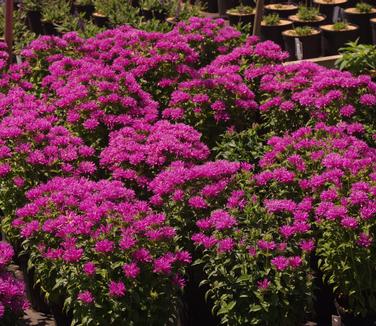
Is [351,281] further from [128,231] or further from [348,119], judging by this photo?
[348,119]

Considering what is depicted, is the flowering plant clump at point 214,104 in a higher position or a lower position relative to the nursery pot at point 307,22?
higher

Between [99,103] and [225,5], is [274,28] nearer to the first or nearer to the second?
[225,5]

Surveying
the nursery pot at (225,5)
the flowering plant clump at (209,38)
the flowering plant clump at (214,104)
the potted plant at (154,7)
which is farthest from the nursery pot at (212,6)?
the flowering plant clump at (214,104)

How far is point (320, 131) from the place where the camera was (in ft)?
13.9

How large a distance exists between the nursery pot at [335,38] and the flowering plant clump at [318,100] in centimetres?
354

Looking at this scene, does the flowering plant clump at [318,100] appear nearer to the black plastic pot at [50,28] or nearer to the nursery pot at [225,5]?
the black plastic pot at [50,28]

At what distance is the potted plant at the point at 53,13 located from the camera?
29.8 feet

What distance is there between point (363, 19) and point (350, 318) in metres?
6.09

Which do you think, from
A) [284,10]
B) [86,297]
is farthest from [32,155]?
[284,10]

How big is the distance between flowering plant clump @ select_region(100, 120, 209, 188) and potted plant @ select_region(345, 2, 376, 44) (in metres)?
5.34

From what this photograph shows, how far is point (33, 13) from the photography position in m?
10.1

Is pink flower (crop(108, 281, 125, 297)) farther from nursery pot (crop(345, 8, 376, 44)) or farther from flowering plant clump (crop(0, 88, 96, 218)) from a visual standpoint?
nursery pot (crop(345, 8, 376, 44))

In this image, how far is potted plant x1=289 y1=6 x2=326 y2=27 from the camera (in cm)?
891

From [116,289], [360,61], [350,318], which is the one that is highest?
[116,289]
